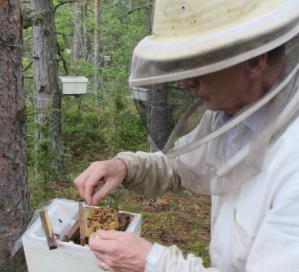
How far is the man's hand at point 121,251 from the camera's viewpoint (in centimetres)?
164

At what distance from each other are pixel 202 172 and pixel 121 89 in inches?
228

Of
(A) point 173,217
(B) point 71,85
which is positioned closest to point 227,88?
(A) point 173,217

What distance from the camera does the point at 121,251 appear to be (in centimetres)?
164

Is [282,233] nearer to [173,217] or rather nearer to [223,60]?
[223,60]

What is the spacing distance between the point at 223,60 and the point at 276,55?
0.26 meters

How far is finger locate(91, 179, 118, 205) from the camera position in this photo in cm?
207

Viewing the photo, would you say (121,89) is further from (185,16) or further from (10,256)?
(185,16)

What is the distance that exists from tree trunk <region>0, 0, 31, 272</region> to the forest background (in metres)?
0.19

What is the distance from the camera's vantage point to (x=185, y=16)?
1.42 metres

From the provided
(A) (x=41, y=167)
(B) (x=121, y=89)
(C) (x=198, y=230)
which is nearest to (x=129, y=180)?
(A) (x=41, y=167)

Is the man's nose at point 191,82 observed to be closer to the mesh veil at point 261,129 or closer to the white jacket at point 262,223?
the mesh veil at point 261,129

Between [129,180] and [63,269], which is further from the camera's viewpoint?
[129,180]

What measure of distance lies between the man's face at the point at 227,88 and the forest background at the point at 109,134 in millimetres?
1453

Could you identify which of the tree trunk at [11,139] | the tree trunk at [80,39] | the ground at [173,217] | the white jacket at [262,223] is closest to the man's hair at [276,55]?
the white jacket at [262,223]
